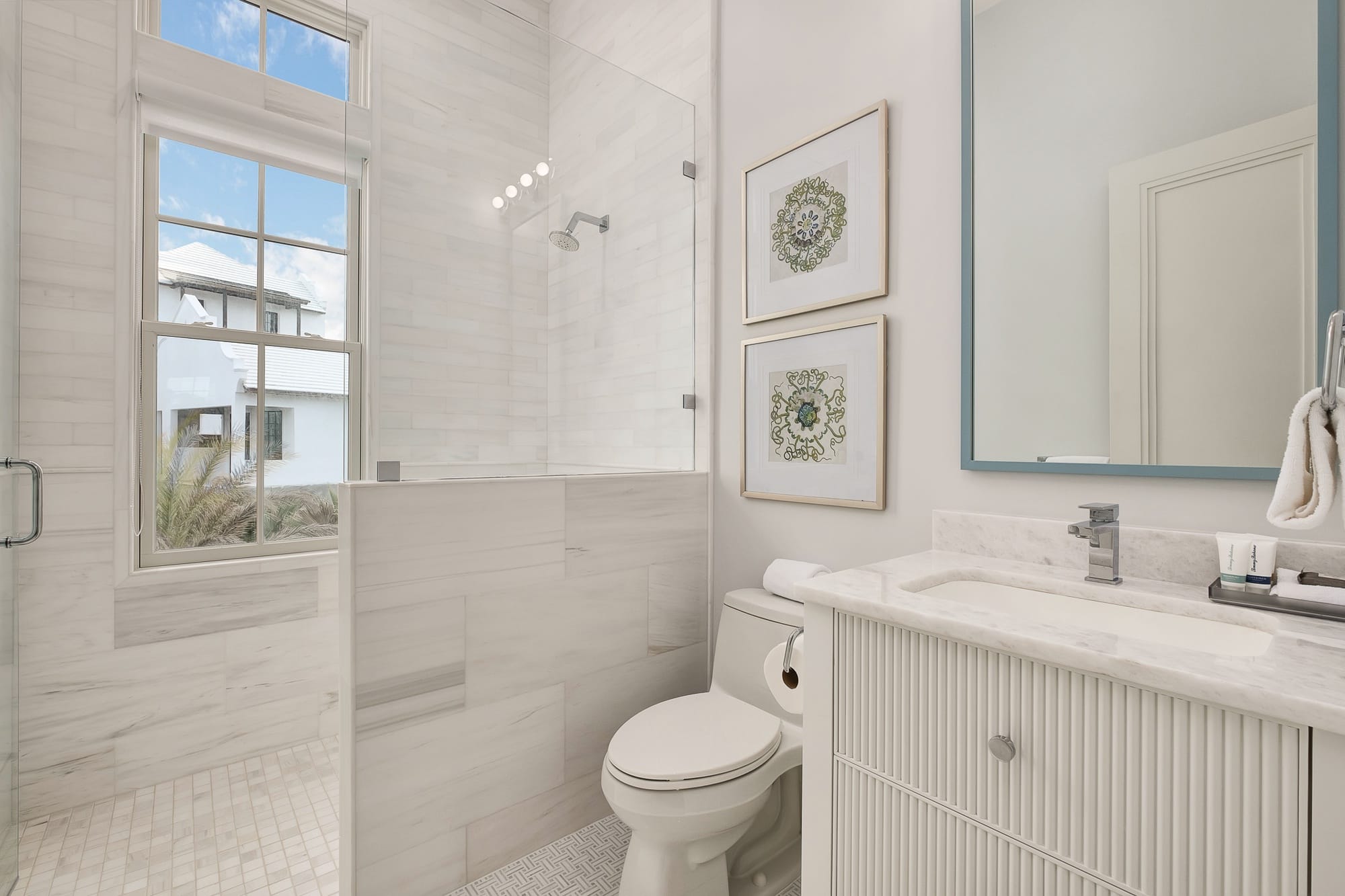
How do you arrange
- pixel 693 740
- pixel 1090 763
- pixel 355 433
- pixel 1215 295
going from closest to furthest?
pixel 1090 763
pixel 1215 295
pixel 693 740
pixel 355 433

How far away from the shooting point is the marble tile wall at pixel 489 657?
4.38ft

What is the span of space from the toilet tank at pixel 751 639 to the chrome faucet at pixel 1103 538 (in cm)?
66

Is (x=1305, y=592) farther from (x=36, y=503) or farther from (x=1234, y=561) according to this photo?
(x=36, y=503)

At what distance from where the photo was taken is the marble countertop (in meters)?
0.57

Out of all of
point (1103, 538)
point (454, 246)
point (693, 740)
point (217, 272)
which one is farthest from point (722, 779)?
point (217, 272)

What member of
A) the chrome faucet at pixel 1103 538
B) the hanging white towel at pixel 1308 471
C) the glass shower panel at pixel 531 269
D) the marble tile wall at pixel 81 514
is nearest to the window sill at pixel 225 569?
the marble tile wall at pixel 81 514

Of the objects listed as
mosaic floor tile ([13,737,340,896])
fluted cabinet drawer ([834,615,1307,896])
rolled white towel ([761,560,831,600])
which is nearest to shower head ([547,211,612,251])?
rolled white towel ([761,560,831,600])

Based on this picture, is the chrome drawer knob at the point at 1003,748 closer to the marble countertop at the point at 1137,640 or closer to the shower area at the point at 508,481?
the marble countertop at the point at 1137,640

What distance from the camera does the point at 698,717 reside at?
1.45m

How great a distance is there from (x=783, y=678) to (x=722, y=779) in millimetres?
282

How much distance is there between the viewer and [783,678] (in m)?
1.41

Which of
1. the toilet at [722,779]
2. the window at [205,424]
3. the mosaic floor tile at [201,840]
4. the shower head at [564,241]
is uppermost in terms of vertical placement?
the shower head at [564,241]

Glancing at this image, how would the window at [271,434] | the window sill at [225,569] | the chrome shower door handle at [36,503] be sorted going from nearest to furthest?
the chrome shower door handle at [36,503] → the window sill at [225,569] → the window at [271,434]

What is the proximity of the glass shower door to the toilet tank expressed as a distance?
180 centimetres
